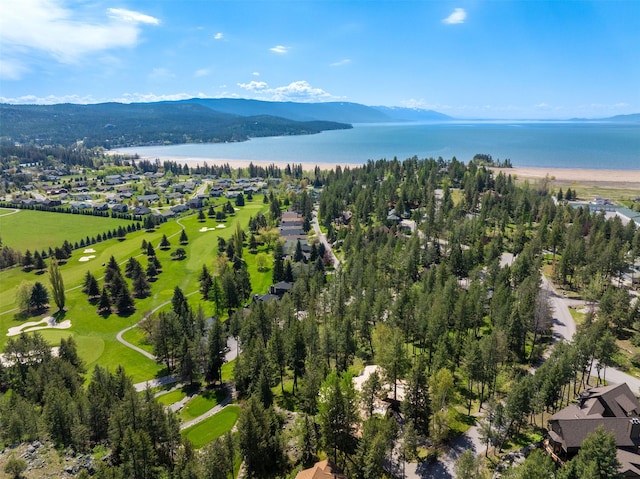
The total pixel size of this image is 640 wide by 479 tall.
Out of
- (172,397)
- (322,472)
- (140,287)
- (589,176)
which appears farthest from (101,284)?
(589,176)

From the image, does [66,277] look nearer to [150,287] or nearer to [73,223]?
[150,287]

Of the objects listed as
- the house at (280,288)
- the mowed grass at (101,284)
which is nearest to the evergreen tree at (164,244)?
the mowed grass at (101,284)

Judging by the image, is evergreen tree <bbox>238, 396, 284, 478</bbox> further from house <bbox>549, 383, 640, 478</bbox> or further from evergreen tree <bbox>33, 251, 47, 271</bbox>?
evergreen tree <bbox>33, 251, 47, 271</bbox>

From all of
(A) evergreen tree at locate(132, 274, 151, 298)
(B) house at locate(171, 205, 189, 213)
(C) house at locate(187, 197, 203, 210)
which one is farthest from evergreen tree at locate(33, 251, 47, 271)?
(C) house at locate(187, 197, 203, 210)

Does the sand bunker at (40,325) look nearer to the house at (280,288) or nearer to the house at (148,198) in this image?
the house at (280,288)

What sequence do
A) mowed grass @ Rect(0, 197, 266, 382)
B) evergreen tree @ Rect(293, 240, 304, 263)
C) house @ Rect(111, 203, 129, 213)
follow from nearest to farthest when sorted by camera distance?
mowed grass @ Rect(0, 197, 266, 382) < evergreen tree @ Rect(293, 240, 304, 263) < house @ Rect(111, 203, 129, 213)

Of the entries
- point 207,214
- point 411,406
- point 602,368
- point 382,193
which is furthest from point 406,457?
point 207,214
